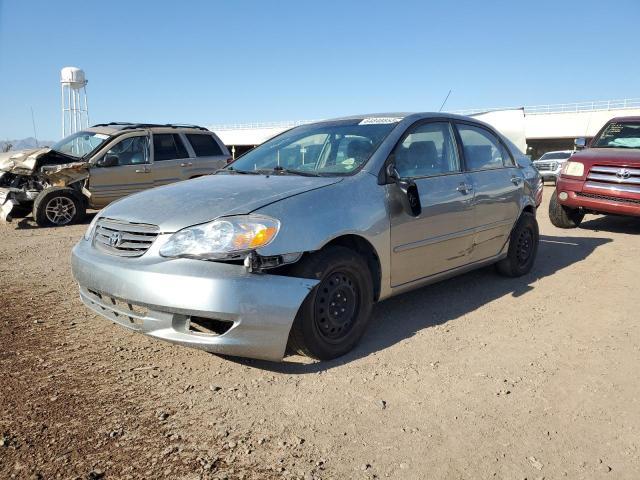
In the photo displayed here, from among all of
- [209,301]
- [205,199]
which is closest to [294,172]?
[205,199]

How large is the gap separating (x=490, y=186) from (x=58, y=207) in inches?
306

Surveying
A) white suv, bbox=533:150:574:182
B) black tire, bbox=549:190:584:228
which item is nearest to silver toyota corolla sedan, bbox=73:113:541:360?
black tire, bbox=549:190:584:228

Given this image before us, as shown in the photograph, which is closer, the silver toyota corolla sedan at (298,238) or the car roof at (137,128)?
the silver toyota corolla sedan at (298,238)

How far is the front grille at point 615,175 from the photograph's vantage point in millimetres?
7543

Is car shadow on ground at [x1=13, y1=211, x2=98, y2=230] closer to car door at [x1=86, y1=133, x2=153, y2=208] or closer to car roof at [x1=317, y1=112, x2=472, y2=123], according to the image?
car door at [x1=86, y1=133, x2=153, y2=208]

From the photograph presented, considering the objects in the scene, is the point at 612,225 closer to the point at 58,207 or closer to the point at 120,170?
the point at 120,170

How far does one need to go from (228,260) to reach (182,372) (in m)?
0.82

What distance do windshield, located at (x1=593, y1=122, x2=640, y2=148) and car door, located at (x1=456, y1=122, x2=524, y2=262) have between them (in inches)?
175

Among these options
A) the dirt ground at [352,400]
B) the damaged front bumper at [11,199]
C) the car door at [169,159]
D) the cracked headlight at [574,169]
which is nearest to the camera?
the dirt ground at [352,400]

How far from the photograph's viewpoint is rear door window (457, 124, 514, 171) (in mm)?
4680

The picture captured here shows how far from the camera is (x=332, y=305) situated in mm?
3320

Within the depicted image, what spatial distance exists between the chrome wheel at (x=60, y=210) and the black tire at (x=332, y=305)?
7580 mm

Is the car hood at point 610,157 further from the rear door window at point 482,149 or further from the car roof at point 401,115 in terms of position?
the car roof at point 401,115

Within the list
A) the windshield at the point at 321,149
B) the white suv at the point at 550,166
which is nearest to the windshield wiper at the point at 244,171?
the windshield at the point at 321,149
